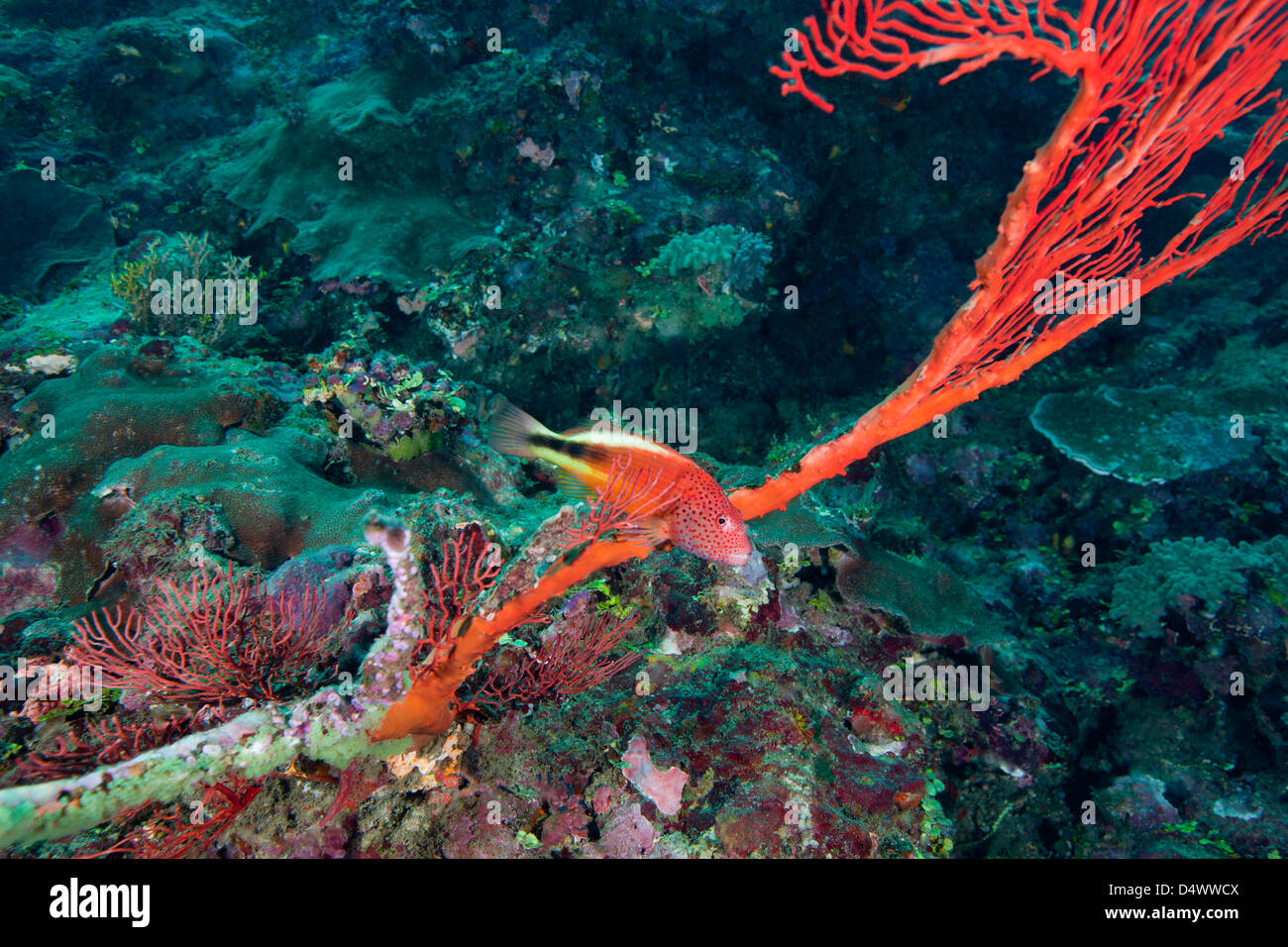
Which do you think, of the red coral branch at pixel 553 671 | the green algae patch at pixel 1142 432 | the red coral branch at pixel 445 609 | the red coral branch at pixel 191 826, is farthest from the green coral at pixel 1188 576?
the red coral branch at pixel 191 826

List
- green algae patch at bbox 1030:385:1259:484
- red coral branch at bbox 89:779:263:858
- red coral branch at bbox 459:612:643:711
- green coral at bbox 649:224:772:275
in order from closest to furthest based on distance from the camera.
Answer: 1. red coral branch at bbox 89:779:263:858
2. red coral branch at bbox 459:612:643:711
3. green algae patch at bbox 1030:385:1259:484
4. green coral at bbox 649:224:772:275

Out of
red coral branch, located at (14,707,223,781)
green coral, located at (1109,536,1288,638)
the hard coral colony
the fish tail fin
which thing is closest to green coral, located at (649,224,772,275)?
the hard coral colony

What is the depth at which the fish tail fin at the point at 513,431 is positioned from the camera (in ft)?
8.35

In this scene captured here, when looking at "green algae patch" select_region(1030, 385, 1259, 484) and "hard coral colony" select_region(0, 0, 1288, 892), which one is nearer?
"hard coral colony" select_region(0, 0, 1288, 892)

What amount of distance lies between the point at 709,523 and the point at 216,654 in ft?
6.80

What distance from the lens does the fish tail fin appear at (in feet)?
8.35

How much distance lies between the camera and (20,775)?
2215mm

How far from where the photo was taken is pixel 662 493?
228 cm

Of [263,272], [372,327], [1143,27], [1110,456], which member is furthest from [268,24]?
[1110,456]

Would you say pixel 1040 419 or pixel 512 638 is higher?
pixel 1040 419

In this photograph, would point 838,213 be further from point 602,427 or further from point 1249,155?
point 602,427

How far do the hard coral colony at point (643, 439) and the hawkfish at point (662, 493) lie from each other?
0.02 m

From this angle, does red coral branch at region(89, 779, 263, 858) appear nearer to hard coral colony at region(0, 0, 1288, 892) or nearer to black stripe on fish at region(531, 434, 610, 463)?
hard coral colony at region(0, 0, 1288, 892)

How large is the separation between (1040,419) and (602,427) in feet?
21.9
